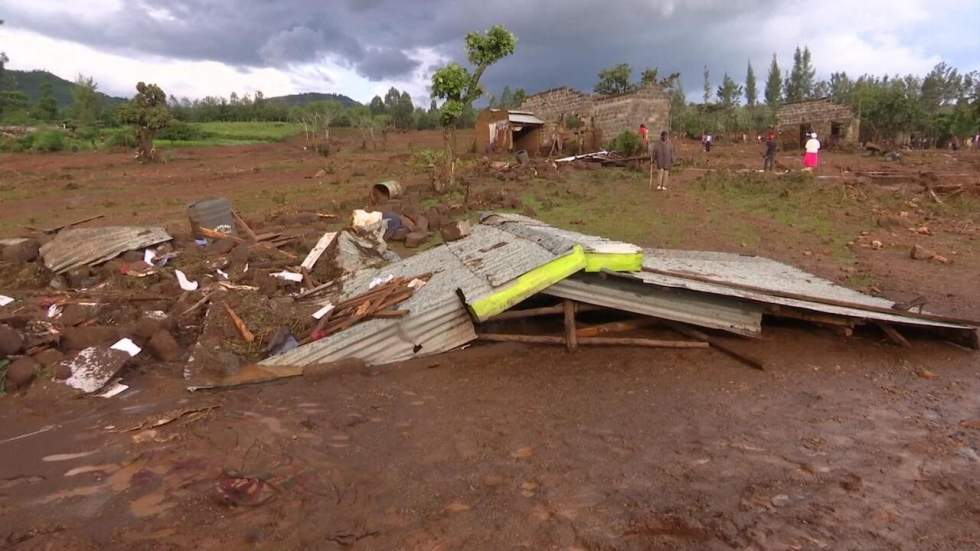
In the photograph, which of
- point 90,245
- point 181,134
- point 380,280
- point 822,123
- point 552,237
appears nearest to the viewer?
point 552,237

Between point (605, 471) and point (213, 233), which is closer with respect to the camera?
point (605, 471)

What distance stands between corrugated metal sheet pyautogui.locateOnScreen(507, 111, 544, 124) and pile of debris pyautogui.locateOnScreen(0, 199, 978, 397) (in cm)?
1879

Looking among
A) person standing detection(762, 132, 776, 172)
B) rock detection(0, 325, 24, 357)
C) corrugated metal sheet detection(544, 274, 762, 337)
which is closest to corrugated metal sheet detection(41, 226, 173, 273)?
rock detection(0, 325, 24, 357)

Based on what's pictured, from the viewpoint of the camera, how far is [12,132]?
33.2m

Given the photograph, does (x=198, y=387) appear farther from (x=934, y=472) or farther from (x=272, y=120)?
(x=272, y=120)

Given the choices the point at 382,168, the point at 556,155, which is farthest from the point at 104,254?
the point at 556,155

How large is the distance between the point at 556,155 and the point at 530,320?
18.8m

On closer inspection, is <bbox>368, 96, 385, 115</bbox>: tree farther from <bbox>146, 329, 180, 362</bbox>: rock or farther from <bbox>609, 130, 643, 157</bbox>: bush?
<bbox>146, 329, 180, 362</bbox>: rock

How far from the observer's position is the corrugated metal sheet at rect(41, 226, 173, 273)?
26.1 feet

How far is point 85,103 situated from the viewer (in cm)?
4228

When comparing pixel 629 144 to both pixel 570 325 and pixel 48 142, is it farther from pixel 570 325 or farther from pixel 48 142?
pixel 48 142

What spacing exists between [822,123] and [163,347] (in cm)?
3261

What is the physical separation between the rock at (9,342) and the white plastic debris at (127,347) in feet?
2.63

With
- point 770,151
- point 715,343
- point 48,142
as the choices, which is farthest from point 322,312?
point 48,142
